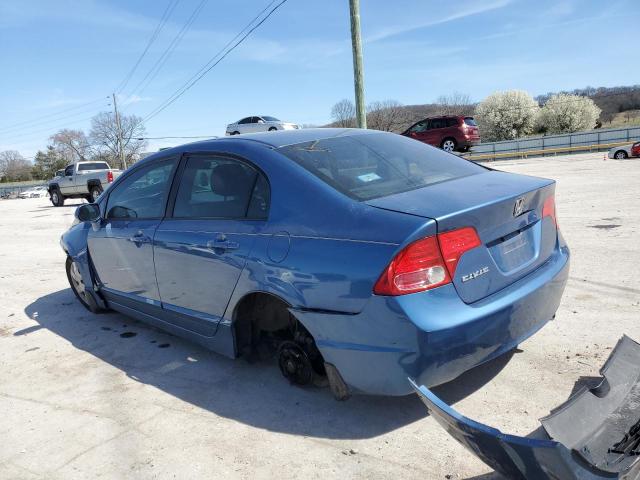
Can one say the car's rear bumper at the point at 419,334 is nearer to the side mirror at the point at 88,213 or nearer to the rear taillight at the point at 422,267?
the rear taillight at the point at 422,267

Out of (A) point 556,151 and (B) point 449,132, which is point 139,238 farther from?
(A) point 556,151

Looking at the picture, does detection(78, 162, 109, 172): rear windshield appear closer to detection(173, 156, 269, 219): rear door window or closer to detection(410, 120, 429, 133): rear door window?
detection(410, 120, 429, 133): rear door window

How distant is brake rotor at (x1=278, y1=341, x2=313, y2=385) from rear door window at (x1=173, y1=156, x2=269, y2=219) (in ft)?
2.67

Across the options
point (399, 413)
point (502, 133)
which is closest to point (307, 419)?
point (399, 413)

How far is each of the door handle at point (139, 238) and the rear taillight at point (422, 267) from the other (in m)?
2.17

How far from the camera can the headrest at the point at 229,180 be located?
3201 mm

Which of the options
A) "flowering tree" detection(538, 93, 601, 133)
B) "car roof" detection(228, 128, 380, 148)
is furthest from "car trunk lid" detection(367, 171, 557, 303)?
"flowering tree" detection(538, 93, 601, 133)

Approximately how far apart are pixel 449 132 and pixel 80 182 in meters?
15.6

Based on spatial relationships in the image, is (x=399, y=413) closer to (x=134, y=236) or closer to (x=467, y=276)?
(x=467, y=276)

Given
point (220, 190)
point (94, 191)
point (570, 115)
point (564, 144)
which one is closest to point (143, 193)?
point (220, 190)

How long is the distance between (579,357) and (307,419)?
179 cm

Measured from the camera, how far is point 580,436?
1.99 meters

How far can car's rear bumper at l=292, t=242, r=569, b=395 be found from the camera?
229cm

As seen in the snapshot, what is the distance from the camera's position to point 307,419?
9.22 feet
